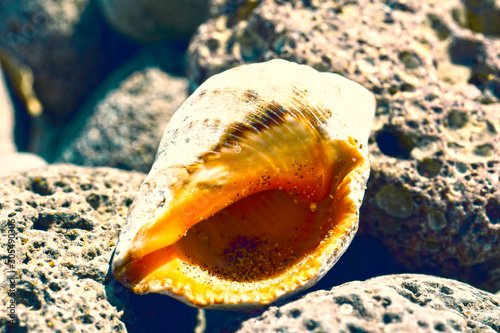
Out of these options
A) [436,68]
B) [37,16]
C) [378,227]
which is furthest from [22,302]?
[37,16]

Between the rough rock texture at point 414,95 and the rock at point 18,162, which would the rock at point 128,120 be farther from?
the rough rock texture at point 414,95

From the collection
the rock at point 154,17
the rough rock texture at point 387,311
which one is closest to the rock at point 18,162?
the rock at point 154,17

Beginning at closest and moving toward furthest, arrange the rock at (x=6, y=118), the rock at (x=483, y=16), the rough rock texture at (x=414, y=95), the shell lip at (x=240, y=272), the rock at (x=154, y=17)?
the shell lip at (x=240, y=272) < the rough rock texture at (x=414, y=95) < the rock at (x=483, y=16) < the rock at (x=154, y=17) < the rock at (x=6, y=118)

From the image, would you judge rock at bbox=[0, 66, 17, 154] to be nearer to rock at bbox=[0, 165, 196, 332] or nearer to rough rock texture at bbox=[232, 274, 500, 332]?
rock at bbox=[0, 165, 196, 332]

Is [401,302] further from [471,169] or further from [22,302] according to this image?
[22,302]

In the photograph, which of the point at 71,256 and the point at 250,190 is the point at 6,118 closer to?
the point at 71,256

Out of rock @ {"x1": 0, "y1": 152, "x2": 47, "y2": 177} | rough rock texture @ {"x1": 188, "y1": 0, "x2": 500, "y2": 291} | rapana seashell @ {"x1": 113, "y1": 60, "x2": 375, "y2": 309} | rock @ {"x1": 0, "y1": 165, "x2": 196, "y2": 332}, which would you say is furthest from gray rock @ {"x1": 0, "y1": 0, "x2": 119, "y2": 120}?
rapana seashell @ {"x1": 113, "y1": 60, "x2": 375, "y2": 309}

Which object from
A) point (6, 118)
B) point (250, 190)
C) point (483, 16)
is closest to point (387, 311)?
point (250, 190)
